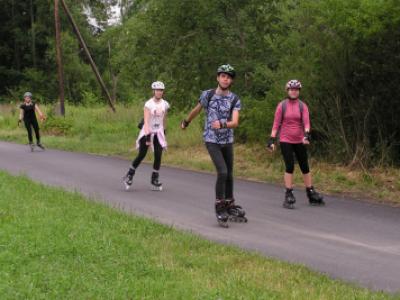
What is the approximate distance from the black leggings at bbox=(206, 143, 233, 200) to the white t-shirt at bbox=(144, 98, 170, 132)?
3.23 m

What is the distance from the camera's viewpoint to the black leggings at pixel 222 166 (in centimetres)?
876

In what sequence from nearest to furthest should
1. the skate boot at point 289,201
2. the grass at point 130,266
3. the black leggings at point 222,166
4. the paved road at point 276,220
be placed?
the grass at point 130,266 < the paved road at point 276,220 < the black leggings at point 222,166 < the skate boot at point 289,201

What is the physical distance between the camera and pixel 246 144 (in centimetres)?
1738

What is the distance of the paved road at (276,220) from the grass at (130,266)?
1.81 feet

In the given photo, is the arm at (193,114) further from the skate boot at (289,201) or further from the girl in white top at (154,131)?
the girl in white top at (154,131)

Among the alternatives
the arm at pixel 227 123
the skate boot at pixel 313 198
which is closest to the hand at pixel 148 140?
the skate boot at pixel 313 198

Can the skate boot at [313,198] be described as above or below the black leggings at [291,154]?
below

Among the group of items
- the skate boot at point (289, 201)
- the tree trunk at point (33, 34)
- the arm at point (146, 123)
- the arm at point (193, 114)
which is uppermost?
the tree trunk at point (33, 34)

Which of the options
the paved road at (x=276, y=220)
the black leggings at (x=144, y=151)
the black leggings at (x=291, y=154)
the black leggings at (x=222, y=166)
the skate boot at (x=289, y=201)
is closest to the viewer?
the paved road at (x=276, y=220)

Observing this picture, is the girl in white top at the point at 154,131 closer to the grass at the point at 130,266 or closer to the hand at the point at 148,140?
the hand at the point at 148,140

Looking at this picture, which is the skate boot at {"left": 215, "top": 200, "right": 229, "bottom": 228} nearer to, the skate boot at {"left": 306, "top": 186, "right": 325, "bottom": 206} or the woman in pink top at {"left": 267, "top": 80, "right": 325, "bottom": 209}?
the woman in pink top at {"left": 267, "top": 80, "right": 325, "bottom": 209}

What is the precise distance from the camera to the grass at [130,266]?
5.45 m

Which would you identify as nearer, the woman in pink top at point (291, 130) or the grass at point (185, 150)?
the woman in pink top at point (291, 130)

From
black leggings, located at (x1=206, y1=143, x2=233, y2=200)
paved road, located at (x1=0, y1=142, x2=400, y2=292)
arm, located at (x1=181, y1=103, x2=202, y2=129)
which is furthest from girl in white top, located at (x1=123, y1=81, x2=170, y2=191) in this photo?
black leggings, located at (x1=206, y1=143, x2=233, y2=200)
